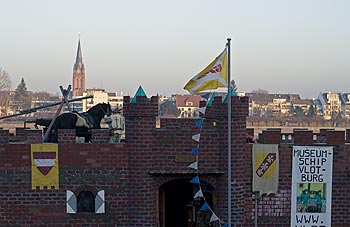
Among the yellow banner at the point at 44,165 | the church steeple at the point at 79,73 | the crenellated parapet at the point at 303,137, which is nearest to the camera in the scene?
the yellow banner at the point at 44,165

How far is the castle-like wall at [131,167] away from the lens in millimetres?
11805

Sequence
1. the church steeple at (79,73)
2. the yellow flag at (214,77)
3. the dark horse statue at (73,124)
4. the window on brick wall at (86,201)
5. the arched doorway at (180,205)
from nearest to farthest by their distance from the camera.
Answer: the yellow flag at (214,77), the window on brick wall at (86,201), the arched doorway at (180,205), the dark horse statue at (73,124), the church steeple at (79,73)

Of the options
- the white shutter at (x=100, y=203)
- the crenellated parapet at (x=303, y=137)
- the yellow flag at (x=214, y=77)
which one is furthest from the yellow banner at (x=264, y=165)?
the white shutter at (x=100, y=203)

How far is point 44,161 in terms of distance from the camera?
1183 centimetres

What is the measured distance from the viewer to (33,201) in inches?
465

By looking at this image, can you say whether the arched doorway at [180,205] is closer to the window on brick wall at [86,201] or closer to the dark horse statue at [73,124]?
the window on brick wall at [86,201]

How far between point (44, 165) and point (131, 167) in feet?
6.01

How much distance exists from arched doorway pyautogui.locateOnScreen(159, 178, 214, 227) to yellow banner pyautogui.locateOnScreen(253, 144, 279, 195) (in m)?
1.17

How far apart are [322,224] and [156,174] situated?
153 inches

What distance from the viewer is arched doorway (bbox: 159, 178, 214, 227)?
41.8ft

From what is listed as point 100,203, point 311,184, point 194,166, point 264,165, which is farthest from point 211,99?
point 100,203

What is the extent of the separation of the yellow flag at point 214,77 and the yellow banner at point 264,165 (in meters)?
1.83

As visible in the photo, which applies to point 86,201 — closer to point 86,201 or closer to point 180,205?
point 86,201

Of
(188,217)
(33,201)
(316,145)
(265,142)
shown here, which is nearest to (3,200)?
(33,201)
